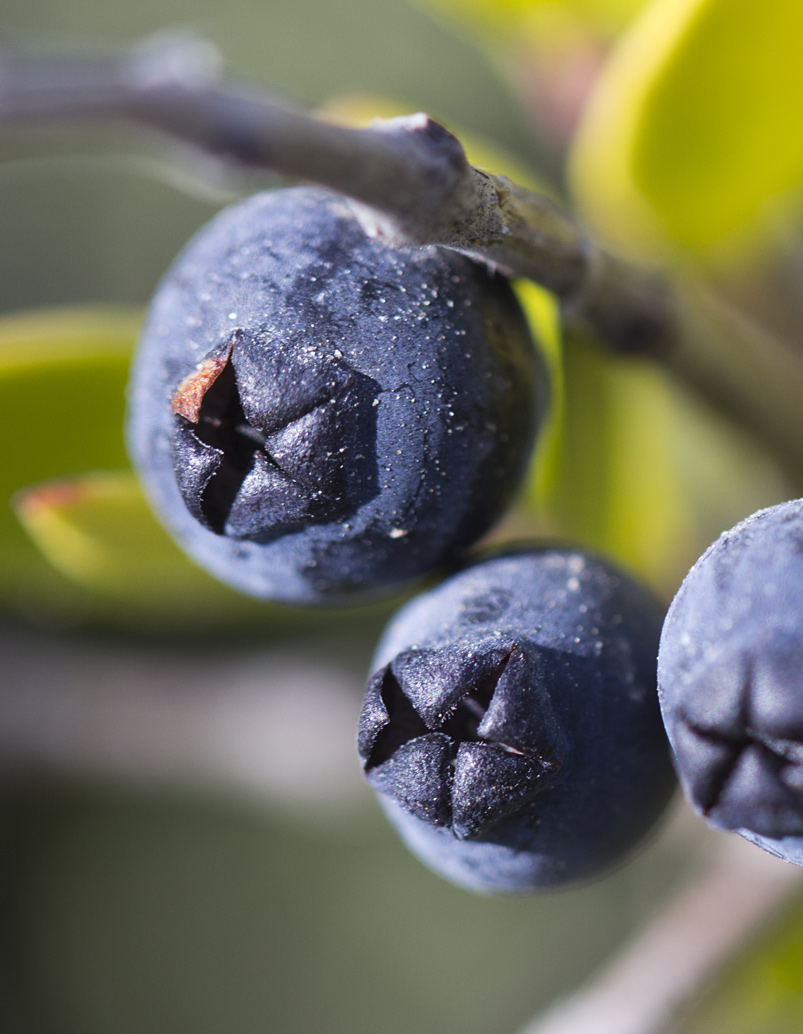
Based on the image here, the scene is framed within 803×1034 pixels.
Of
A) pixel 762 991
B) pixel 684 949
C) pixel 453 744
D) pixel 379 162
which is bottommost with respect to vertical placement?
pixel 762 991

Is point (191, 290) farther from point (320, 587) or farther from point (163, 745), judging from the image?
point (163, 745)

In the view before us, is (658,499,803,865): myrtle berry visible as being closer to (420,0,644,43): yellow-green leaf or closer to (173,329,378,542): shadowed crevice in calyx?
(173,329,378,542): shadowed crevice in calyx

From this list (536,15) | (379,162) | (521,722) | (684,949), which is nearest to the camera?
(379,162)

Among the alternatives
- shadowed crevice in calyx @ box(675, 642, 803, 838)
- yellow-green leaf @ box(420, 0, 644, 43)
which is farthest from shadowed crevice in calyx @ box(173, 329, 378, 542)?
yellow-green leaf @ box(420, 0, 644, 43)

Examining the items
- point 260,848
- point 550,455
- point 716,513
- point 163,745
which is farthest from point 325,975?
point 550,455

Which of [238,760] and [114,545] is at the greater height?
[114,545]

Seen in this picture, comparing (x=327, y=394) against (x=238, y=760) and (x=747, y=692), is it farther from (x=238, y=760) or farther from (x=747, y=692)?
(x=238, y=760)

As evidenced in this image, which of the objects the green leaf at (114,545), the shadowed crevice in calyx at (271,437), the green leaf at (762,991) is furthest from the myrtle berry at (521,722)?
A: the green leaf at (762,991)

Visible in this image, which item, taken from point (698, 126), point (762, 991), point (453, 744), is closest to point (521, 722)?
point (453, 744)
